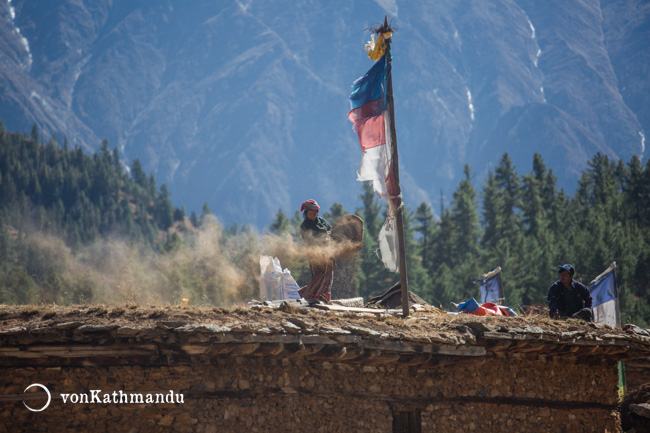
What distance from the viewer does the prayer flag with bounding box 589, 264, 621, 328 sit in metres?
17.2

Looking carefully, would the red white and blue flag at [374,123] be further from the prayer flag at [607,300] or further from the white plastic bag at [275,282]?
the prayer flag at [607,300]

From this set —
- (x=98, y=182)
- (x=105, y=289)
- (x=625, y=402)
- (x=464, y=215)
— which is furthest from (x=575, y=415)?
(x=98, y=182)

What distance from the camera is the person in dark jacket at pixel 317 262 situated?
11.8 metres

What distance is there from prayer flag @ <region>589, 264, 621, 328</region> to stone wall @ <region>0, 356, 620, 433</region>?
5.34 meters

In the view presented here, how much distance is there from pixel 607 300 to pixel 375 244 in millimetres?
30345

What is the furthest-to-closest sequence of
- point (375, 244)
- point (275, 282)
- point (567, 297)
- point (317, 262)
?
point (375, 244) → point (275, 282) → point (567, 297) → point (317, 262)

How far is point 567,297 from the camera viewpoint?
41.6 feet

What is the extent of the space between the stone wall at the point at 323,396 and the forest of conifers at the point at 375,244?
1655 millimetres

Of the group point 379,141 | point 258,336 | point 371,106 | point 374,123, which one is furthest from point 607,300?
point 258,336

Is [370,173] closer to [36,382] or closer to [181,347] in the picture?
[181,347]

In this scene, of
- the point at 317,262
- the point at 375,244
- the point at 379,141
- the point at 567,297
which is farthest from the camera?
the point at 375,244

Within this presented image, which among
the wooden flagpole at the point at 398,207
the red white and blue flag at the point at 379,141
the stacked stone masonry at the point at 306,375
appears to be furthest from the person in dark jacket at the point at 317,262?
the stacked stone masonry at the point at 306,375

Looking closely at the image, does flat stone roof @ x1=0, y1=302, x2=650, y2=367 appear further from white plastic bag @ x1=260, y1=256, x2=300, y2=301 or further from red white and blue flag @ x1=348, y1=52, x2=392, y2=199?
white plastic bag @ x1=260, y1=256, x2=300, y2=301

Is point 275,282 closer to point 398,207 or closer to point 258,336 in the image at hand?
point 398,207
